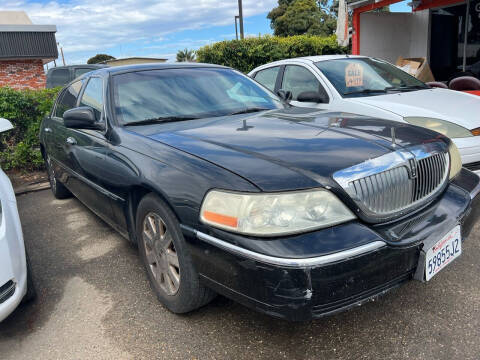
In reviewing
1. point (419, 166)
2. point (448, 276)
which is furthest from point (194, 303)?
point (448, 276)

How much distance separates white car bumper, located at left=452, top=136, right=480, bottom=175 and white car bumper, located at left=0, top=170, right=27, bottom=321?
347cm

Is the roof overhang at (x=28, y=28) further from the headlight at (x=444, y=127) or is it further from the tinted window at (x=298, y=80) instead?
the headlight at (x=444, y=127)

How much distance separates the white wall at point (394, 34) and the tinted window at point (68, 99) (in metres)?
9.15

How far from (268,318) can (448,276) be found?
125 cm

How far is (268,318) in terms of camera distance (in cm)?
240

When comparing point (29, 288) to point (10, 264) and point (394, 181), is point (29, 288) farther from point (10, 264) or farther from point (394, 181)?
point (394, 181)

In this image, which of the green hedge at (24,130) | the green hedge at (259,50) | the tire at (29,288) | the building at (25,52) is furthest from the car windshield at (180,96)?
the building at (25,52)

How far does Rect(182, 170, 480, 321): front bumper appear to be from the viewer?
1699 mm

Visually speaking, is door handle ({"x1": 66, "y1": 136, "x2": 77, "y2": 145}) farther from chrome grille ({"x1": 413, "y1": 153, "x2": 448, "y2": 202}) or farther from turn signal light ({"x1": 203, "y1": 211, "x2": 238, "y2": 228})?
chrome grille ({"x1": 413, "y1": 153, "x2": 448, "y2": 202})

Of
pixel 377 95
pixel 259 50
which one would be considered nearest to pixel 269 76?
pixel 377 95

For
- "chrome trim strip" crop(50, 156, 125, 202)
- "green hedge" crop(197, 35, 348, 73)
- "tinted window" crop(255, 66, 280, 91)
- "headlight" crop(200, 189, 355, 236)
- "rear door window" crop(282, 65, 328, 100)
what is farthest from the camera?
"green hedge" crop(197, 35, 348, 73)

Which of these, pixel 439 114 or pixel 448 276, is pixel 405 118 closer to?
pixel 439 114

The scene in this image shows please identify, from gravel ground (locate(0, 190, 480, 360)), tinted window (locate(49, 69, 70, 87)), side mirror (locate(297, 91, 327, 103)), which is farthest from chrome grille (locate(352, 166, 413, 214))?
tinted window (locate(49, 69, 70, 87))

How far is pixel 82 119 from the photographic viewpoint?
9.67 feet
